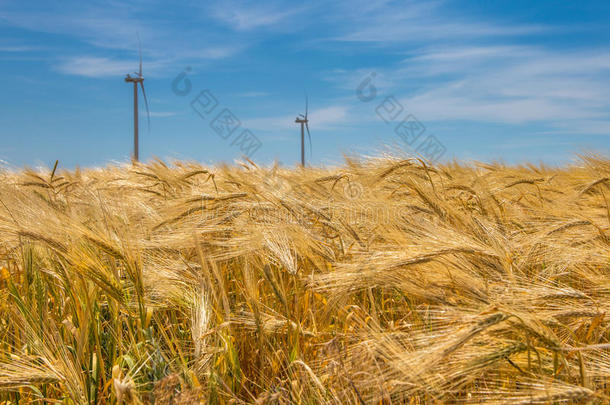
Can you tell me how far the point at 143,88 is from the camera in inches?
770

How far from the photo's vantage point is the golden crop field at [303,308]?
1.12 m

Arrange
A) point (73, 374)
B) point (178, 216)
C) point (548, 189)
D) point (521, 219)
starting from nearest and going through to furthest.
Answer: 1. point (73, 374)
2. point (178, 216)
3. point (521, 219)
4. point (548, 189)

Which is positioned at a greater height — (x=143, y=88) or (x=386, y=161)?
(x=143, y=88)

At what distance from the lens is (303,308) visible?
206 centimetres

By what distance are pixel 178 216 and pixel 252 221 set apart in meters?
0.46

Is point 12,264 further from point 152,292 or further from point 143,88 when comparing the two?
point 143,88

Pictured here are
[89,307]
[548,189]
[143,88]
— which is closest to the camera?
[89,307]

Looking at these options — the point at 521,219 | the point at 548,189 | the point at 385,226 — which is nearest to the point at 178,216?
the point at 385,226

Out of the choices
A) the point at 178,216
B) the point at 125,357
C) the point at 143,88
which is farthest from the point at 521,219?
the point at 143,88

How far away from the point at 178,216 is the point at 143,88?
19057mm

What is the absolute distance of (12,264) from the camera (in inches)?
97.2

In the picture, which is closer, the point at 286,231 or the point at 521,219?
the point at 286,231

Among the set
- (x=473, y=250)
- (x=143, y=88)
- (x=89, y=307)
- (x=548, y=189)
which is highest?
(x=143, y=88)

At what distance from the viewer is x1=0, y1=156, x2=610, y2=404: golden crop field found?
3.68 ft
